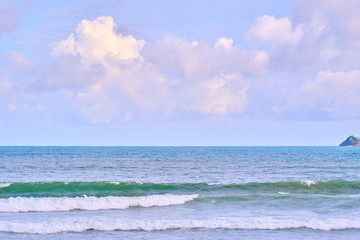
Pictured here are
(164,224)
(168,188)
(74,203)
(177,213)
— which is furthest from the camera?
(168,188)

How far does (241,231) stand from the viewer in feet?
49.9

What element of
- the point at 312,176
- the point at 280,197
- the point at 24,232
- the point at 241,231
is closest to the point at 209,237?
the point at 241,231

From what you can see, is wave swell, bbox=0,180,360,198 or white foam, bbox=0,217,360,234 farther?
wave swell, bbox=0,180,360,198

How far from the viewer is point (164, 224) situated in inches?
624

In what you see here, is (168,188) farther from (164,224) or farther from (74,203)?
(164,224)

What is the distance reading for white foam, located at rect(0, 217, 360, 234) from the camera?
604 inches

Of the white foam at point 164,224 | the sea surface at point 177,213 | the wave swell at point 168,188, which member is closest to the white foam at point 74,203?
the sea surface at point 177,213

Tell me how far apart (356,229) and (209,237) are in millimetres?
6115

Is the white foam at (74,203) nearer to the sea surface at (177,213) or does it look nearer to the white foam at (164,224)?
the sea surface at (177,213)

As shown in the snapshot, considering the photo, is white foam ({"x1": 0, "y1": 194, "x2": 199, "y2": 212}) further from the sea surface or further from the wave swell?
the wave swell

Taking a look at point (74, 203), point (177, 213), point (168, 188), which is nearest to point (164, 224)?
point (177, 213)

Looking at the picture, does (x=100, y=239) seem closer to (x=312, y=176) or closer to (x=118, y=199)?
(x=118, y=199)

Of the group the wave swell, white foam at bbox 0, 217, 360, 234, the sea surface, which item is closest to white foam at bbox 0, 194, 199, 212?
the sea surface

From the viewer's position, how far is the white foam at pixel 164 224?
15.3 meters
